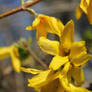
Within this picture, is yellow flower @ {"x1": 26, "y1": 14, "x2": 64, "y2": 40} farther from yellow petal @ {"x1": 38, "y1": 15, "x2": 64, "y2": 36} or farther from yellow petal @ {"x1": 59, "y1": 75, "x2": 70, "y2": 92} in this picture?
yellow petal @ {"x1": 59, "y1": 75, "x2": 70, "y2": 92}

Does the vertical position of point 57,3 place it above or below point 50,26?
below

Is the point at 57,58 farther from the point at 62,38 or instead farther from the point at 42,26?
the point at 42,26

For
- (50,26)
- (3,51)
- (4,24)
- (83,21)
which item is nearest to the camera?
(50,26)

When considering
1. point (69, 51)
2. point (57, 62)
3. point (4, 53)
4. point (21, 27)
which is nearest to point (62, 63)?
point (57, 62)

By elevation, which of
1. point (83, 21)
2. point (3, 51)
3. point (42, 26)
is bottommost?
point (83, 21)

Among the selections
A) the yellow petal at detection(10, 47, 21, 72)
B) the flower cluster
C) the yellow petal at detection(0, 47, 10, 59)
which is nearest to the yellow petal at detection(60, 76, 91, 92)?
the flower cluster

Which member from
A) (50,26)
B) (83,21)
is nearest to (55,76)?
(50,26)

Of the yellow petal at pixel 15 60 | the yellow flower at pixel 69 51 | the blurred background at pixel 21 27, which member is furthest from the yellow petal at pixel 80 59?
the blurred background at pixel 21 27

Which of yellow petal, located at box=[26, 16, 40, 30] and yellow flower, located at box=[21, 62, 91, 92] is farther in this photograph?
yellow petal, located at box=[26, 16, 40, 30]

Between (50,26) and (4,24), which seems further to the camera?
(4,24)
